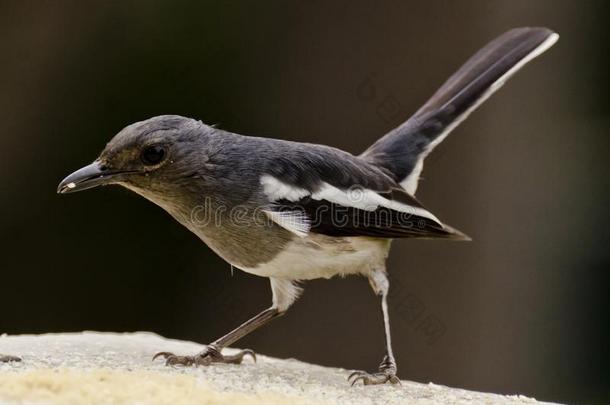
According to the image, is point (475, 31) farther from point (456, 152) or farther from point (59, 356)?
point (59, 356)

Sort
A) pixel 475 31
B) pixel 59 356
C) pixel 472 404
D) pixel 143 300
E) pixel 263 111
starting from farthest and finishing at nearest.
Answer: pixel 143 300, pixel 263 111, pixel 475 31, pixel 59 356, pixel 472 404

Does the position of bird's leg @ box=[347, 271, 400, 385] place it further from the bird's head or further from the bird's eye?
the bird's eye

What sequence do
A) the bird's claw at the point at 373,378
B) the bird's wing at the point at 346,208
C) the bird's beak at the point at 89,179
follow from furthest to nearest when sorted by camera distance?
the bird's wing at the point at 346,208 < the bird's claw at the point at 373,378 < the bird's beak at the point at 89,179

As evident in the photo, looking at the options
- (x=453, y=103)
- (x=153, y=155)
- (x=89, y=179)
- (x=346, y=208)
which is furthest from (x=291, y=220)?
(x=453, y=103)

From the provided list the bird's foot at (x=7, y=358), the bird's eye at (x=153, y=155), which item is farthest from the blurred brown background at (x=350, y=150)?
the bird's foot at (x=7, y=358)

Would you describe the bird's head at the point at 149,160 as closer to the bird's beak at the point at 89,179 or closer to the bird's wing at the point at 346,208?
the bird's beak at the point at 89,179

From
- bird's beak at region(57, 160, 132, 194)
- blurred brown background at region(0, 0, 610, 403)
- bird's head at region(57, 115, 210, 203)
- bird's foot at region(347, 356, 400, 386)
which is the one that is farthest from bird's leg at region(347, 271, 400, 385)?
blurred brown background at region(0, 0, 610, 403)

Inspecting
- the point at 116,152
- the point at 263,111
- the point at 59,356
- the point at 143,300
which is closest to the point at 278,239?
the point at 116,152
